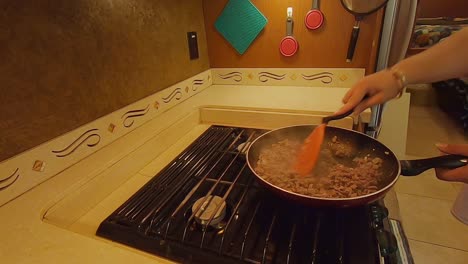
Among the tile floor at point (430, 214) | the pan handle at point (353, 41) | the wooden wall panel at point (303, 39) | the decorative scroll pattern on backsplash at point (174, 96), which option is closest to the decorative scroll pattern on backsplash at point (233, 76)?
the wooden wall panel at point (303, 39)

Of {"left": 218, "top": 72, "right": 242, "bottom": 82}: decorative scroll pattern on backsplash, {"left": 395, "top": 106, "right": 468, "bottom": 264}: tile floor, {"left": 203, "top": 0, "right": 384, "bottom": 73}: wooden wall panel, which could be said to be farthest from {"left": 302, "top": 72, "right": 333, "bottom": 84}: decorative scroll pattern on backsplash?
{"left": 395, "top": 106, "right": 468, "bottom": 264}: tile floor

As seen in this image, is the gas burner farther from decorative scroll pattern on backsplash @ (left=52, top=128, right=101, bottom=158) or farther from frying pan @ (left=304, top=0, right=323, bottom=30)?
frying pan @ (left=304, top=0, right=323, bottom=30)

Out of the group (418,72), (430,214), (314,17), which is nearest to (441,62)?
(418,72)

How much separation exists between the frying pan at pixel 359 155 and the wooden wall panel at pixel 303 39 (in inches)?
18.3

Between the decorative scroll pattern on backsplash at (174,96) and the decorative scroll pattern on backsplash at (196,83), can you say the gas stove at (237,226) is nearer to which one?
the decorative scroll pattern on backsplash at (174,96)

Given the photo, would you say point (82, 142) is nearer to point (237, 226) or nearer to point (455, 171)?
point (237, 226)

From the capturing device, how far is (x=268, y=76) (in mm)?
1349

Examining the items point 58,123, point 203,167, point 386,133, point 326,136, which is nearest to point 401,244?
A: point 326,136

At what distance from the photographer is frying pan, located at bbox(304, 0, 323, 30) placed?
115cm

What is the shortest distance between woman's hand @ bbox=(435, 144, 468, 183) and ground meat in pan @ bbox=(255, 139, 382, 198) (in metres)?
0.14

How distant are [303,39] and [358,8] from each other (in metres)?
0.25

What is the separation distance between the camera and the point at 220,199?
0.66 meters

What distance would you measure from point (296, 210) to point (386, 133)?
1539 mm

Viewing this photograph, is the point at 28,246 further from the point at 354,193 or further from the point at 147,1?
the point at 147,1
